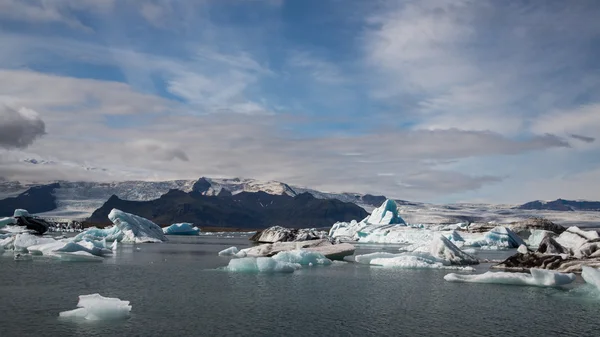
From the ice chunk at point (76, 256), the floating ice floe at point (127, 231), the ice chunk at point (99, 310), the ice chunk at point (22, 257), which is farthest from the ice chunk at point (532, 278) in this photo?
the floating ice floe at point (127, 231)

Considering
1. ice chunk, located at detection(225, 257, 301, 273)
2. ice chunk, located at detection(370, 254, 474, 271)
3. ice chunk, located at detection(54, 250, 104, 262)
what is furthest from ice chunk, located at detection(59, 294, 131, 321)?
ice chunk, located at detection(370, 254, 474, 271)

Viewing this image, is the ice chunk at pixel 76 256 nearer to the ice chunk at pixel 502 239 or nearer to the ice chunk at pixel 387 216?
the ice chunk at pixel 502 239

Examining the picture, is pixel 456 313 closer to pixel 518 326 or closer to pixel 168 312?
pixel 518 326

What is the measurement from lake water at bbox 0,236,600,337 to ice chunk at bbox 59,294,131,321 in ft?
1.55

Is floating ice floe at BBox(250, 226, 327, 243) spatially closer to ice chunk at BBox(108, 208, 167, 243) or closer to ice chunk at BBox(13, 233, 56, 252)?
ice chunk at BBox(108, 208, 167, 243)

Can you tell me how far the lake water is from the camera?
14484 mm

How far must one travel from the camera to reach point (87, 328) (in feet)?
45.1

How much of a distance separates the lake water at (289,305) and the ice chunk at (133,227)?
3373 cm

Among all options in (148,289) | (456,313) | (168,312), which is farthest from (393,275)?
(168,312)

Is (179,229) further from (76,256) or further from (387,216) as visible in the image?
(76,256)

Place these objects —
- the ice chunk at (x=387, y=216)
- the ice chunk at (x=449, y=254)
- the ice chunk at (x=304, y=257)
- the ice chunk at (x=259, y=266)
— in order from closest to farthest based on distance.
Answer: the ice chunk at (x=259, y=266) → the ice chunk at (x=304, y=257) → the ice chunk at (x=449, y=254) → the ice chunk at (x=387, y=216)

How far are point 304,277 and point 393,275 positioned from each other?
16.7 ft

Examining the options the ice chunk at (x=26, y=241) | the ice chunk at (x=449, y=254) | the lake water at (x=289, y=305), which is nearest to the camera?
the lake water at (x=289, y=305)

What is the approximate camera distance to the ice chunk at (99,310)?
14773mm
